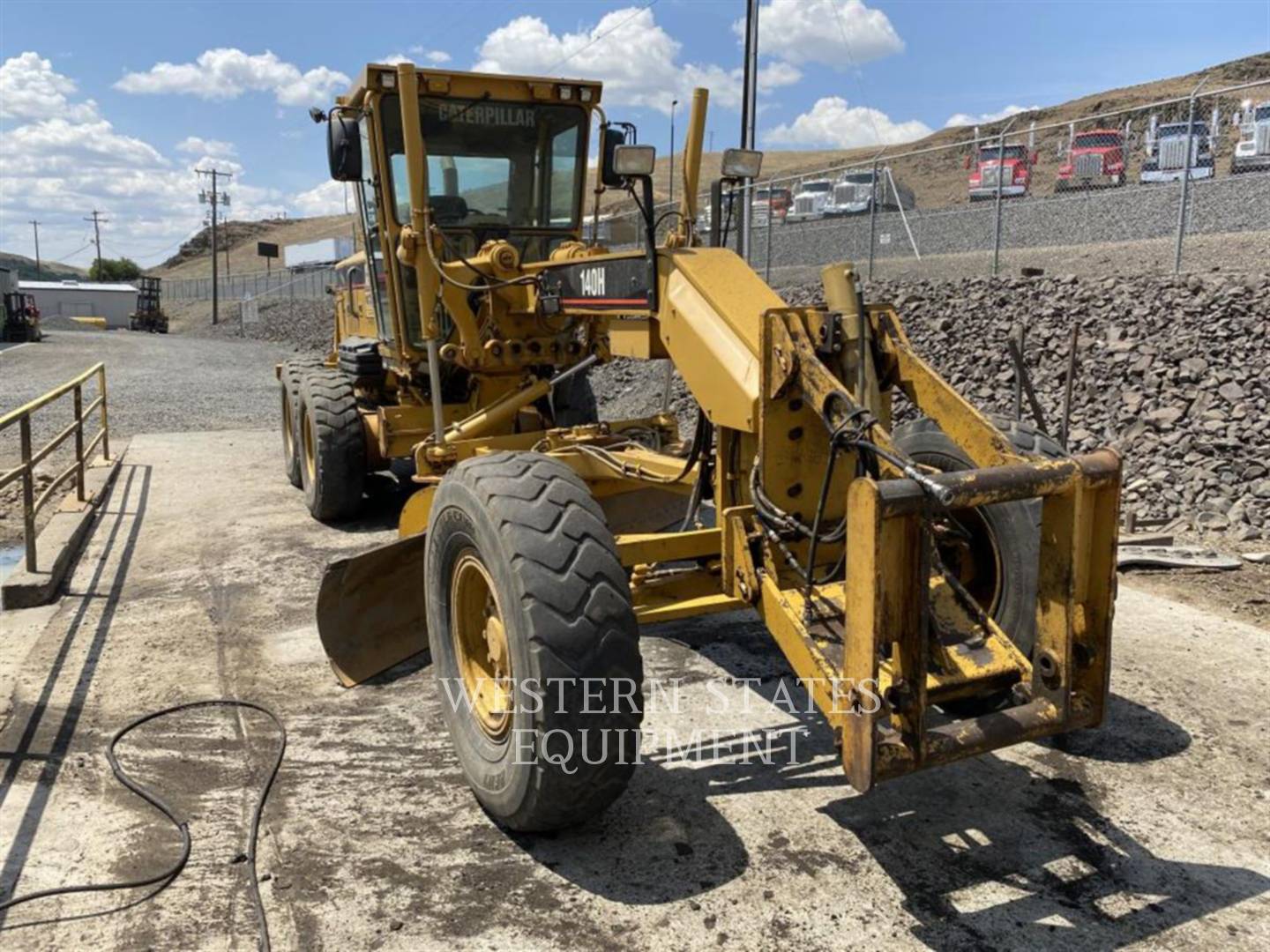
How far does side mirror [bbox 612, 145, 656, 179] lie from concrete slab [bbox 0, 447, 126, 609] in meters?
4.46

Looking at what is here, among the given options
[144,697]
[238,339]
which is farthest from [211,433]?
[238,339]

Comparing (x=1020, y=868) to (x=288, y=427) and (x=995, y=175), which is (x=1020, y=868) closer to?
(x=288, y=427)

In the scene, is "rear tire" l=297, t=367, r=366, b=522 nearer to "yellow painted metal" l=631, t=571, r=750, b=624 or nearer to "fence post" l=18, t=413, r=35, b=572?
"fence post" l=18, t=413, r=35, b=572

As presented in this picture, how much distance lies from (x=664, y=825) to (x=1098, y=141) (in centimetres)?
2436

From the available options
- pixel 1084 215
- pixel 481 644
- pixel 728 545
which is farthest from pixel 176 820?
pixel 1084 215

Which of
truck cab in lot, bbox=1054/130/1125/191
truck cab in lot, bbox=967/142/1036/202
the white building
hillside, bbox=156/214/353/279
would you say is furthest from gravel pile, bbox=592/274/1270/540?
hillside, bbox=156/214/353/279

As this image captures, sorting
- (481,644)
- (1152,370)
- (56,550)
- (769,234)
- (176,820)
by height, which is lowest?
(176,820)

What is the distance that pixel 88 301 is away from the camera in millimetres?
67062

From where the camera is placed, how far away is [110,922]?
3.12 m

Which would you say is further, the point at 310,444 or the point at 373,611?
the point at 310,444

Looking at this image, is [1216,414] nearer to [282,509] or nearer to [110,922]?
[282,509]

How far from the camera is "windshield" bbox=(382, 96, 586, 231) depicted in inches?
271

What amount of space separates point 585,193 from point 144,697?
4.59m

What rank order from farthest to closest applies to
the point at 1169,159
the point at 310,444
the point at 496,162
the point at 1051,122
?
the point at 1051,122, the point at 1169,159, the point at 310,444, the point at 496,162
